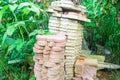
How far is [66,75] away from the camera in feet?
7.63

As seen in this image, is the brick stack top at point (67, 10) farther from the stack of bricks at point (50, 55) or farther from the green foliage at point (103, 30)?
the green foliage at point (103, 30)

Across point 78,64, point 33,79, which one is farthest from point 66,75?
point 33,79

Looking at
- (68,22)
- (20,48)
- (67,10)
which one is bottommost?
(20,48)

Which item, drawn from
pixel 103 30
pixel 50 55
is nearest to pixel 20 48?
pixel 50 55

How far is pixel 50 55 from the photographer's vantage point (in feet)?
6.54

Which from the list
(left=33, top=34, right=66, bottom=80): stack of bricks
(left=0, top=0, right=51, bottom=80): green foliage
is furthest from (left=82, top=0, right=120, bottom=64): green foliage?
(left=33, top=34, right=66, bottom=80): stack of bricks

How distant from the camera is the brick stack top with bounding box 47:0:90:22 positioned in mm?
2168

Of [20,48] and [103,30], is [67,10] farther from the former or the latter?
[103,30]

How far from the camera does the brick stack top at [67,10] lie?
2.17 m

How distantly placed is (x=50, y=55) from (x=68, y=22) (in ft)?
1.23

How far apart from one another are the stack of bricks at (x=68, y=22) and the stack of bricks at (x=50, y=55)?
0.63 feet

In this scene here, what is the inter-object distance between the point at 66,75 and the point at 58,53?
1.37 feet

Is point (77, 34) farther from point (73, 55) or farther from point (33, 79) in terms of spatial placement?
point (33, 79)

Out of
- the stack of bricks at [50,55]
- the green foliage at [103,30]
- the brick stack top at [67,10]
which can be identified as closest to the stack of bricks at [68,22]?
the brick stack top at [67,10]
